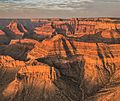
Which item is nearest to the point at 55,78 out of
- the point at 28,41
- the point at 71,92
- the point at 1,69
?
the point at 71,92

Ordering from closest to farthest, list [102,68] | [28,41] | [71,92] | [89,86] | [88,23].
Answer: [71,92]
[89,86]
[102,68]
[28,41]
[88,23]

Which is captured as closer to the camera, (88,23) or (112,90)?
(112,90)

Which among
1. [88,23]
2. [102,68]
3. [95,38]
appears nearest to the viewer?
[102,68]

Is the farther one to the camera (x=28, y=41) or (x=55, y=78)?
(x=28, y=41)

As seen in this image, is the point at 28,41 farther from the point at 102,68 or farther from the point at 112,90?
the point at 112,90

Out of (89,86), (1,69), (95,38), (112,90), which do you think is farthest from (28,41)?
(112,90)

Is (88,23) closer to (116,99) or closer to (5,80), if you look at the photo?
(5,80)
